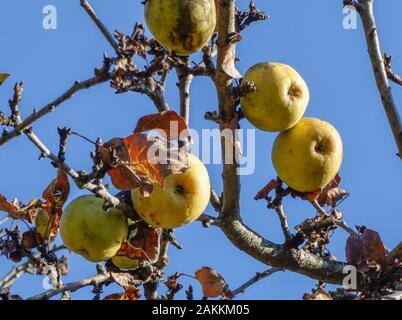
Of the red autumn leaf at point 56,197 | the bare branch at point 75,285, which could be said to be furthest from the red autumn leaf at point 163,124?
the bare branch at point 75,285

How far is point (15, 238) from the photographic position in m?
4.72

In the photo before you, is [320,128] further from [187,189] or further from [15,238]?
[15,238]

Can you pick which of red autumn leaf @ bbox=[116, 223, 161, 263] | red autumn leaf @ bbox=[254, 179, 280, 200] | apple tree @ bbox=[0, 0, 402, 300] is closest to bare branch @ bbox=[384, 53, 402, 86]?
apple tree @ bbox=[0, 0, 402, 300]

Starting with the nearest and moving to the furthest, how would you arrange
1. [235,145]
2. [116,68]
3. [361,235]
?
[116,68] → [235,145] → [361,235]

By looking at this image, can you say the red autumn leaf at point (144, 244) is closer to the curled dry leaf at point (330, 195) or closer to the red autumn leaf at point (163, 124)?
the red autumn leaf at point (163, 124)

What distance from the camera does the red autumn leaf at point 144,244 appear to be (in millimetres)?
4688

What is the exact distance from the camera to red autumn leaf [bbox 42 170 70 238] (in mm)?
4617

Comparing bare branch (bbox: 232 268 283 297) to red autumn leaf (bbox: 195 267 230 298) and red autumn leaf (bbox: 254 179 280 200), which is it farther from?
red autumn leaf (bbox: 254 179 280 200)

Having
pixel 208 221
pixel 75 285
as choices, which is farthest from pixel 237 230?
pixel 75 285

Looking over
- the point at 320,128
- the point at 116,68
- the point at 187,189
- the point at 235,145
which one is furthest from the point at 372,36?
the point at 116,68

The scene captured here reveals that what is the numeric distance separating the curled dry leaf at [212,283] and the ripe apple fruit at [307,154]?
26.2 inches

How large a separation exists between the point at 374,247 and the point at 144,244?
1.25 m

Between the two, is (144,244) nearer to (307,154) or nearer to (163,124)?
(163,124)
